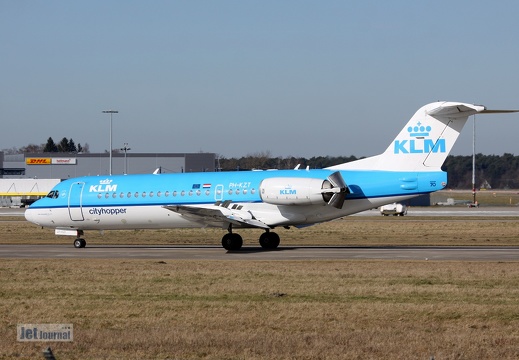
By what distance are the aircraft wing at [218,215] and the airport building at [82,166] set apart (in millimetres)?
66856

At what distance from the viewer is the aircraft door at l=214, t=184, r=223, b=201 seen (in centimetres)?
3446

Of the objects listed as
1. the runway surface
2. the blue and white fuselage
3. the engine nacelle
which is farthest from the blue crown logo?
the runway surface

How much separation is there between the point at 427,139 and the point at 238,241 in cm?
852

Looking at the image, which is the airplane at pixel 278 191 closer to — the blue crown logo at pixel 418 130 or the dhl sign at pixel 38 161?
the blue crown logo at pixel 418 130

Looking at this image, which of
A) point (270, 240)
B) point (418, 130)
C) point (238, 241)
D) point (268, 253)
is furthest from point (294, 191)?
point (418, 130)

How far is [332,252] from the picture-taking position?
105 ft

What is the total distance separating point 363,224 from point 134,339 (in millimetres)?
41647

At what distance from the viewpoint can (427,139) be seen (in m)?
32.1

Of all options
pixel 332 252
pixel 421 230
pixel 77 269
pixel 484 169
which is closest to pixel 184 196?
pixel 332 252

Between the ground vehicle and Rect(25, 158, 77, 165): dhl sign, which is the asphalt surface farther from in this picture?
Rect(25, 158, 77, 165): dhl sign

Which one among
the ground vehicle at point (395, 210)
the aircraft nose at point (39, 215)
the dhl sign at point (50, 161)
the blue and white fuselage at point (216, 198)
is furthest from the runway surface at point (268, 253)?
the dhl sign at point (50, 161)

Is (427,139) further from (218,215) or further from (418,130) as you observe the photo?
(218,215)

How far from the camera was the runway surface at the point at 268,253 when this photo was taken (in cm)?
2950

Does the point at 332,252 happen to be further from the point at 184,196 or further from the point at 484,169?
the point at 484,169
